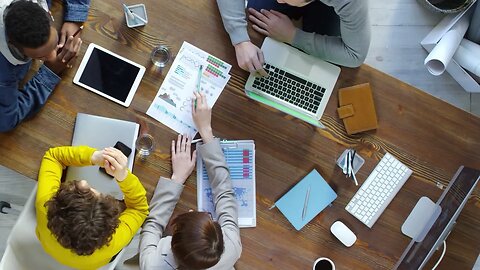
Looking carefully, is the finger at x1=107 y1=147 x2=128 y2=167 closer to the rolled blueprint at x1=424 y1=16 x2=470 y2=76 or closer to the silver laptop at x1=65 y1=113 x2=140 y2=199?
the silver laptop at x1=65 y1=113 x2=140 y2=199

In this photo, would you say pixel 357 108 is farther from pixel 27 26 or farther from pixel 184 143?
pixel 27 26

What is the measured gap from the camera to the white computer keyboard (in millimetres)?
1952

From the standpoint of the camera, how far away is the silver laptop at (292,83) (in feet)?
6.42

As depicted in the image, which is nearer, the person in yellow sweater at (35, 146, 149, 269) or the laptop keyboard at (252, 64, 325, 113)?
the person in yellow sweater at (35, 146, 149, 269)

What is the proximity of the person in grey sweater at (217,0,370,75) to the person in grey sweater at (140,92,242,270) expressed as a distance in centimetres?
23

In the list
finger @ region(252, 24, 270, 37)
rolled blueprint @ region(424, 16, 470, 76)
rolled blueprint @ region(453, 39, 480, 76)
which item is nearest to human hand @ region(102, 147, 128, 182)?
finger @ region(252, 24, 270, 37)

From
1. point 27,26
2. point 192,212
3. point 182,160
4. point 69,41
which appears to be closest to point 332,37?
point 182,160

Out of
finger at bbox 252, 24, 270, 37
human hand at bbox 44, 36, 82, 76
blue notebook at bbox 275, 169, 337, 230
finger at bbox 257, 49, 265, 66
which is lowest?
blue notebook at bbox 275, 169, 337, 230

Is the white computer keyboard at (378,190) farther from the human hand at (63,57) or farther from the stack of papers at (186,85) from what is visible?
the human hand at (63,57)

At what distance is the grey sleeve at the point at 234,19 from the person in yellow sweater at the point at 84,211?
55 cm

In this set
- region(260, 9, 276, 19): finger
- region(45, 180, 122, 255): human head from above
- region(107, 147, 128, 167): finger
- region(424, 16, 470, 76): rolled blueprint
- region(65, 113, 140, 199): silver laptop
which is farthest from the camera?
region(424, 16, 470, 76): rolled blueprint

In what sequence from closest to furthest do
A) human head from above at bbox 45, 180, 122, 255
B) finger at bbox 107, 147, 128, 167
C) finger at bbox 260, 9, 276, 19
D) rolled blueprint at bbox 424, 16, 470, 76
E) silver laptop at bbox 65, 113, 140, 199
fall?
human head from above at bbox 45, 180, 122, 255, finger at bbox 107, 147, 128, 167, silver laptop at bbox 65, 113, 140, 199, finger at bbox 260, 9, 276, 19, rolled blueprint at bbox 424, 16, 470, 76

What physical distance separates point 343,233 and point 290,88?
54cm

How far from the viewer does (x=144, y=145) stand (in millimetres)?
1909
